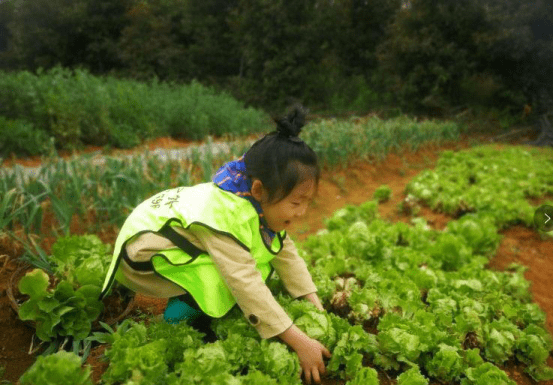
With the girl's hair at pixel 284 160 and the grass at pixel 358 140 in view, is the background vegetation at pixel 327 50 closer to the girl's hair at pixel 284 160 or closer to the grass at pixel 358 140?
the grass at pixel 358 140

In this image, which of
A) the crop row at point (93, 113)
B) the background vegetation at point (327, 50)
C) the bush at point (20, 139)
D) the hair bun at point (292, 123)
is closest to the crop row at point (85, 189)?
the hair bun at point (292, 123)

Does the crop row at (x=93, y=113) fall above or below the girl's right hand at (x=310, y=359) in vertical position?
below

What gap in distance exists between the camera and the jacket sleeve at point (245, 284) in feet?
5.40

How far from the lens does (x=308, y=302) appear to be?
6.48ft

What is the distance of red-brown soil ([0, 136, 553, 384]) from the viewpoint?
1.84 meters

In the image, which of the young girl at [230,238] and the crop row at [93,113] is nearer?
the young girl at [230,238]

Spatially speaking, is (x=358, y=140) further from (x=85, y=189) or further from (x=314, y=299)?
(x=314, y=299)

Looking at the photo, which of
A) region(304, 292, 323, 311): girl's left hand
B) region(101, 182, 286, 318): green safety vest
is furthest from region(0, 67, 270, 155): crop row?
region(304, 292, 323, 311): girl's left hand

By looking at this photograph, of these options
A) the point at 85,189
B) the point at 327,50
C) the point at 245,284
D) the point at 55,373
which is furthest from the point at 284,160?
the point at 327,50

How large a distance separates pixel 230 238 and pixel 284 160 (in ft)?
1.15

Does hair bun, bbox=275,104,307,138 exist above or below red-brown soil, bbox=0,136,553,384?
above

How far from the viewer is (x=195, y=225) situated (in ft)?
5.57

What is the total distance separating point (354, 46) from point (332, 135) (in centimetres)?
944

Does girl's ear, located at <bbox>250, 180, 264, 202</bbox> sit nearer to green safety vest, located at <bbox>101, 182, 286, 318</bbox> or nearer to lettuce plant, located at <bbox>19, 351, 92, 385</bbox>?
green safety vest, located at <bbox>101, 182, 286, 318</bbox>
